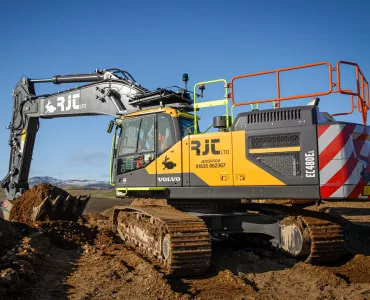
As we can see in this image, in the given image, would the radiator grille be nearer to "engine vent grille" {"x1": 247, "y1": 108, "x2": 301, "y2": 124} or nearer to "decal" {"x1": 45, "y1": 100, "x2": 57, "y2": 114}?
"engine vent grille" {"x1": 247, "y1": 108, "x2": 301, "y2": 124}

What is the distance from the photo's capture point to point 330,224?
8000 mm

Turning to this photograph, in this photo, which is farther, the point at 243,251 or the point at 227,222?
the point at 243,251

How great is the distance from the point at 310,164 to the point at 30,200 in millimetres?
9105

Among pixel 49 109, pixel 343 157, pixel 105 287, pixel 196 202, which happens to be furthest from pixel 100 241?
pixel 343 157

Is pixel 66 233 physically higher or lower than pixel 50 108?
lower

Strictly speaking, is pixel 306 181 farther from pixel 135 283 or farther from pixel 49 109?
pixel 49 109

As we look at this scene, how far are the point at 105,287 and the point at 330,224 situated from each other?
4.57 m

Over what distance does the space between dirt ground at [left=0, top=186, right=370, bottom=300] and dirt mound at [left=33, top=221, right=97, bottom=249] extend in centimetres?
4

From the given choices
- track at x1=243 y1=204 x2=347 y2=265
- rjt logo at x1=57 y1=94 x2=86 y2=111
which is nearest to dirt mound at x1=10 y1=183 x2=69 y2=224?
rjt logo at x1=57 y1=94 x2=86 y2=111

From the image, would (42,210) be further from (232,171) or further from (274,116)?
(274,116)

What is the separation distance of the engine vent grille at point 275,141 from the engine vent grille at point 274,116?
314mm

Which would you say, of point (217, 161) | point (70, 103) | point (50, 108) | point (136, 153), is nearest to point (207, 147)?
point (217, 161)

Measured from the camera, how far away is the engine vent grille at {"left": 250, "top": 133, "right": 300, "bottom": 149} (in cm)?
695

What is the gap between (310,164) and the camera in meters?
6.73
